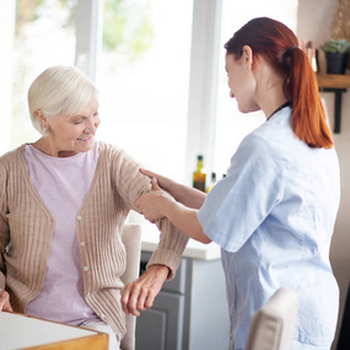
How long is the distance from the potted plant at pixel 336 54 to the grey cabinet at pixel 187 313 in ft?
3.27

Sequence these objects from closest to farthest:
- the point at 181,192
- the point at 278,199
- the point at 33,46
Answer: the point at 278,199 → the point at 181,192 → the point at 33,46

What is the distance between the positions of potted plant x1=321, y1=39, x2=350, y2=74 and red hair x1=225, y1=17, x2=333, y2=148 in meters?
1.26

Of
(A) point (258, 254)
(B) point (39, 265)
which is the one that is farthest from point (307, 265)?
(B) point (39, 265)

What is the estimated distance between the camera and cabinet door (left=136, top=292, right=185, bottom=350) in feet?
8.12

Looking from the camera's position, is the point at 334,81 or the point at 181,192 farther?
the point at 334,81

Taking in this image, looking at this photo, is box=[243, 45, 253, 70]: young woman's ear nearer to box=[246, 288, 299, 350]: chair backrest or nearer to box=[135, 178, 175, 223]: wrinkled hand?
box=[135, 178, 175, 223]: wrinkled hand

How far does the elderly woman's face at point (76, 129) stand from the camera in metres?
Result: 1.80

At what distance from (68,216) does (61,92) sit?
1.19 ft

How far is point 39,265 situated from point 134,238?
1.03 feet

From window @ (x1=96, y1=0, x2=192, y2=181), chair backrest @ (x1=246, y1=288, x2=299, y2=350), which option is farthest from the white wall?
chair backrest @ (x1=246, y1=288, x2=299, y2=350)

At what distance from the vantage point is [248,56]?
1.47 m

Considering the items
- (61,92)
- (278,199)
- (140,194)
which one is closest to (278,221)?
(278,199)

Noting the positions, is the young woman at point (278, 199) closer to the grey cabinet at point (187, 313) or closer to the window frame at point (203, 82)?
the grey cabinet at point (187, 313)

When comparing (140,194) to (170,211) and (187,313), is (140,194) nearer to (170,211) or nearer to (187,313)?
(170,211)
